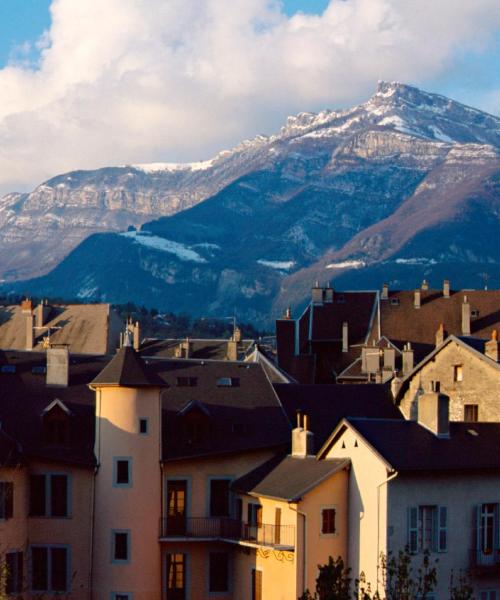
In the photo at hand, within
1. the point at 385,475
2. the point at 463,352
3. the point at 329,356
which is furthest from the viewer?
the point at 329,356

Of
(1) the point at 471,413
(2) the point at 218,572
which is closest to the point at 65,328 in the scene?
(1) the point at 471,413

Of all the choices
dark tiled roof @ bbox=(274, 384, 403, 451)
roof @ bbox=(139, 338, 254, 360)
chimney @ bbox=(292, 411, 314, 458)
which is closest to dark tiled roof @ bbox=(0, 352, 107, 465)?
chimney @ bbox=(292, 411, 314, 458)

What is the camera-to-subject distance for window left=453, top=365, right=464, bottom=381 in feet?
241

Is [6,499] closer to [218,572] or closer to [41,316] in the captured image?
[218,572]

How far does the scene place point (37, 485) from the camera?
224ft

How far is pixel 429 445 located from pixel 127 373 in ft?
43.6

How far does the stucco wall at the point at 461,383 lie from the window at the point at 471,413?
0.56 ft

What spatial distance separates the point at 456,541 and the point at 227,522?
10706mm

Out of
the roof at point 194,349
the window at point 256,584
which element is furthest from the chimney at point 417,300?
the window at point 256,584

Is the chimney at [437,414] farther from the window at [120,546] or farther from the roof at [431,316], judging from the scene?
the roof at [431,316]

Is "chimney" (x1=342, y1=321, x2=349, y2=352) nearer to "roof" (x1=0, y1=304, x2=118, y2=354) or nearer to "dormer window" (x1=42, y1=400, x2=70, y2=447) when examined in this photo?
"roof" (x1=0, y1=304, x2=118, y2=354)

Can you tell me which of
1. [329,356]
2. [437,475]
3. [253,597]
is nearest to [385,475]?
[437,475]

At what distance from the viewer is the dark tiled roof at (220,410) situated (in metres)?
70.3

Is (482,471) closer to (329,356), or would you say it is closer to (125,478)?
(125,478)
